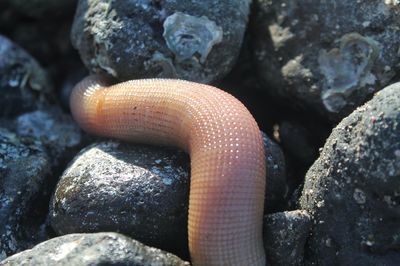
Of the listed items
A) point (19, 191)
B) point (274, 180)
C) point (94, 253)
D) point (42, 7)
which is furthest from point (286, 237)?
point (42, 7)

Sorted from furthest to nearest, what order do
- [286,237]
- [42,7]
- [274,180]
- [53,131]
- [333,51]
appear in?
[42,7] < [53,131] < [333,51] < [274,180] < [286,237]

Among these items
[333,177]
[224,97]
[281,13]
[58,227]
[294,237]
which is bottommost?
[58,227]

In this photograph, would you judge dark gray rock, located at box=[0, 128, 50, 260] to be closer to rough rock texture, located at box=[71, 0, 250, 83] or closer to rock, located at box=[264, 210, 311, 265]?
rough rock texture, located at box=[71, 0, 250, 83]

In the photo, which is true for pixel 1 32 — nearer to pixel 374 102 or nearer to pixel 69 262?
pixel 69 262

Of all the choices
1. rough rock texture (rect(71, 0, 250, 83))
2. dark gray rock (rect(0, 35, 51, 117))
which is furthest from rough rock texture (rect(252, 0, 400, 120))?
dark gray rock (rect(0, 35, 51, 117))

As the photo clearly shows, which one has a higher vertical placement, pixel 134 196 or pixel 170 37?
pixel 170 37

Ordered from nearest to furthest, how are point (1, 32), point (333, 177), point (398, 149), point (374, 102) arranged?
point (398, 149) < point (374, 102) < point (333, 177) < point (1, 32)

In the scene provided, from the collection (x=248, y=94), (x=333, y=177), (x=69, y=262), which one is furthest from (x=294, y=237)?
(x=248, y=94)

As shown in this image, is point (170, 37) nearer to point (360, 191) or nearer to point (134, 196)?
point (134, 196)
